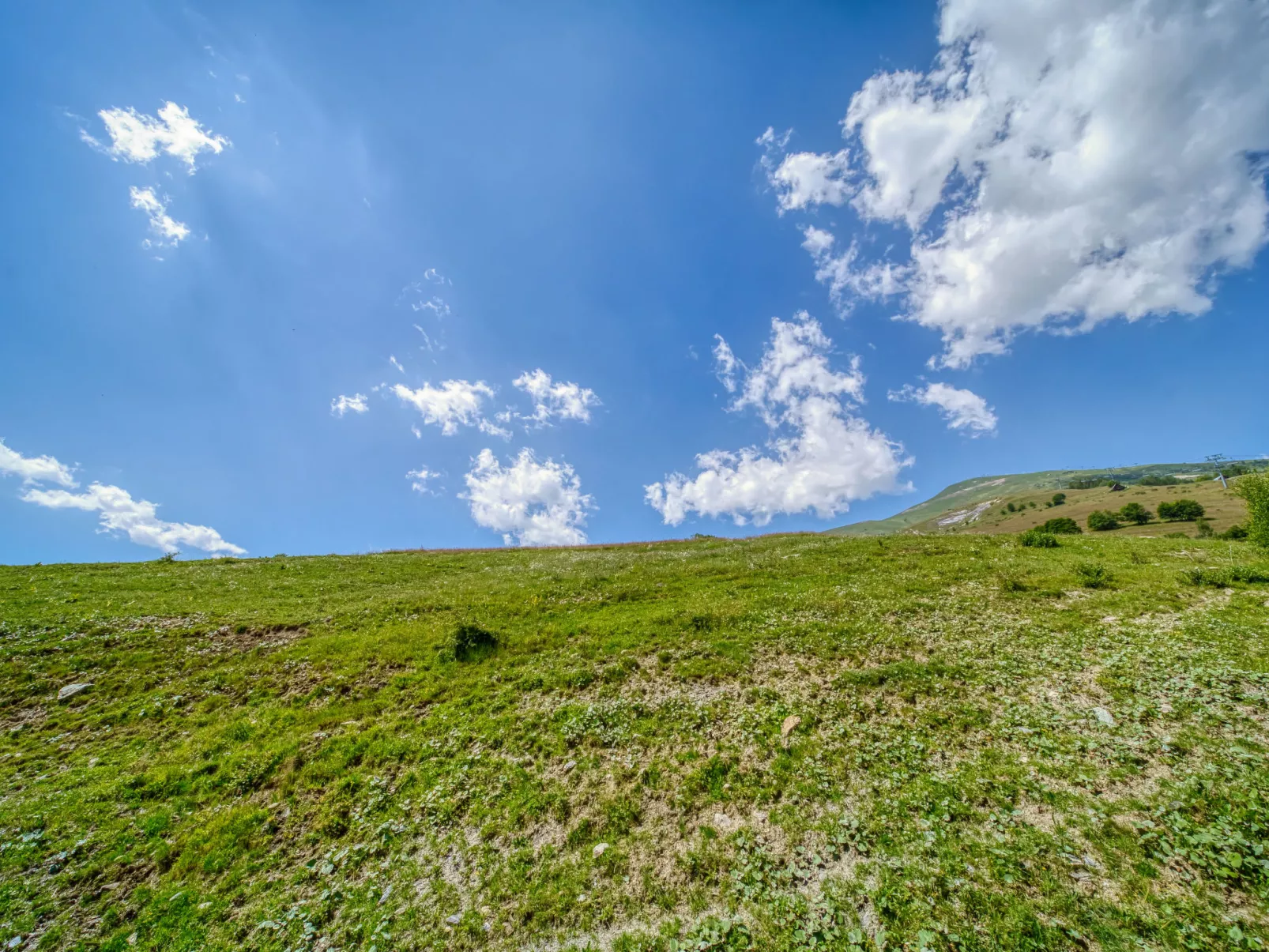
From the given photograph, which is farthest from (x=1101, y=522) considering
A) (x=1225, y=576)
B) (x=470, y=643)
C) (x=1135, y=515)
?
(x=470, y=643)

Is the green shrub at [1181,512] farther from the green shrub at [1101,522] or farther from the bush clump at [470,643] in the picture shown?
the bush clump at [470,643]

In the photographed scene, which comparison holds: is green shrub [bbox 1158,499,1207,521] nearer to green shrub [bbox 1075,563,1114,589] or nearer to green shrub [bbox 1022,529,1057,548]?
green shrub [bbox 1022,529,1057,548]

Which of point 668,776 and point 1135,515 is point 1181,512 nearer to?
point 1135,515

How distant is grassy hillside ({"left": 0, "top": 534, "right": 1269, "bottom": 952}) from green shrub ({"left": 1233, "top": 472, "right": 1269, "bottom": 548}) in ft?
57.6

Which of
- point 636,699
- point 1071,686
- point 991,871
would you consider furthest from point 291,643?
point 1071,686

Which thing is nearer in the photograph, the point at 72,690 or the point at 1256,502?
the point at 72,690

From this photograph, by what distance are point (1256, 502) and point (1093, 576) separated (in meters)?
29.0

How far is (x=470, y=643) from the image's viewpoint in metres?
20.8

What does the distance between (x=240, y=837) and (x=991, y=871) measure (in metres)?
17.9

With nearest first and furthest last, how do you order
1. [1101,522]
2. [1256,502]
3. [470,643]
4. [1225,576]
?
1. [470,643]
2. [1225,576]
3. [1256,502]
4. [1101,522]

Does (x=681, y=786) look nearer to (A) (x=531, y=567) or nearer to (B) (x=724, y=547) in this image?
(A) (x=531, y=567)

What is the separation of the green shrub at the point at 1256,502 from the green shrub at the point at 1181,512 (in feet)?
349

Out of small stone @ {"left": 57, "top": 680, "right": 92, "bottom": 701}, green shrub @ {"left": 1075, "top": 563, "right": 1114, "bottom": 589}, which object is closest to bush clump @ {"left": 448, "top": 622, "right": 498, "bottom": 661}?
small stone @ {"left": 57, "top": 680, "right": 92, "bottom": 701}

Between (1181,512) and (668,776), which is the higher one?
(1181,512)
